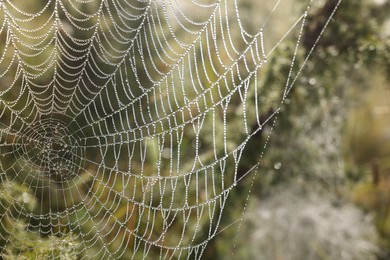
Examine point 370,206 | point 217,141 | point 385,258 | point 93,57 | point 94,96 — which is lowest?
point 385,258

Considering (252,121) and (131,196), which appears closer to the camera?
(252,121)

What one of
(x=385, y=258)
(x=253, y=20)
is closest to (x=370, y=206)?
(x=385, y=258)

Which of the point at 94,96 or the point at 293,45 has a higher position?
the point at 293,45

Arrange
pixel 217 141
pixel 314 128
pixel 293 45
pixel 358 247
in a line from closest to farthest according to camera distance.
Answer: pixel 293 45 < pixel 217 141 < pixel 314 128 < pixel 358 247

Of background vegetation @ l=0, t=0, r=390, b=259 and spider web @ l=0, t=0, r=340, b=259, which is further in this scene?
spider web @ l=0, t=0, r=340, b=259

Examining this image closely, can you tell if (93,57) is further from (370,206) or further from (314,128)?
(370,206)

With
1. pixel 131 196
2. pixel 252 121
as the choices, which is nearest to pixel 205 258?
pixel 131 196

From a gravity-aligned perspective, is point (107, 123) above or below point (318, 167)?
above

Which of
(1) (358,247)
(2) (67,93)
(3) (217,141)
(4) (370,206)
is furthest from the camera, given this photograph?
(4) (370,206)

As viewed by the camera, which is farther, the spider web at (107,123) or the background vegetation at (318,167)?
the spider web at (107,123)

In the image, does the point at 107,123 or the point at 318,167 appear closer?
the point at 107,123
